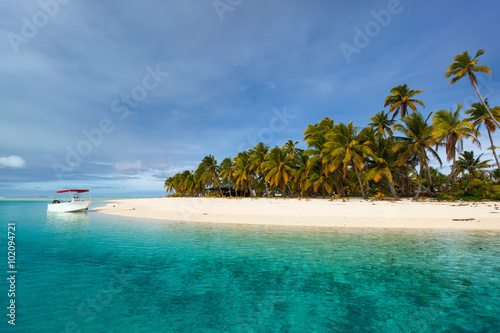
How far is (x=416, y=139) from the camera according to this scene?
1139 inches

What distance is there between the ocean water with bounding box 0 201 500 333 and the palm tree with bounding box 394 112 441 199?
19452 mm

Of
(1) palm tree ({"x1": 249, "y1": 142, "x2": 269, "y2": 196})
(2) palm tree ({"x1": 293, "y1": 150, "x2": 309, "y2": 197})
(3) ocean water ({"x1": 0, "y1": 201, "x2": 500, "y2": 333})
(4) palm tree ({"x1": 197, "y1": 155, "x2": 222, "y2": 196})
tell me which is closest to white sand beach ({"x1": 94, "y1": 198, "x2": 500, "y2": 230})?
(3) ocean water ({"x1": 0, "y1": 201, "x2": 500, "y2": 333})

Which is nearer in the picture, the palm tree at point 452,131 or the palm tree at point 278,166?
the palm tree at point 452,131

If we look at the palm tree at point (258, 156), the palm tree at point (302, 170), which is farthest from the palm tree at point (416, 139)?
the palm tree at point (258, 156)

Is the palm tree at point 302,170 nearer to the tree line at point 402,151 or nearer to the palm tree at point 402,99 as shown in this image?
the tree line at point 402,151

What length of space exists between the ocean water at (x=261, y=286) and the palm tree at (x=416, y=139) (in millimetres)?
19452

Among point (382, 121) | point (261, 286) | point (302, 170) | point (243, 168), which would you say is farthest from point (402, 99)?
point (261, 286)

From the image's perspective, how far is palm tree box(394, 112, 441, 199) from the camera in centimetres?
2852

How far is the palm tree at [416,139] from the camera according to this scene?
2852 cm

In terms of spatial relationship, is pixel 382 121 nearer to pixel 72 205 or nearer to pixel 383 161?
pixel 383 161

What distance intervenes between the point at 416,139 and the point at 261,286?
31175 mm

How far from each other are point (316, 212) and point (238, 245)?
12.7 m

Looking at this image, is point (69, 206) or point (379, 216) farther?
point (69, 206)

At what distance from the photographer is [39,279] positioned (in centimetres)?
734
